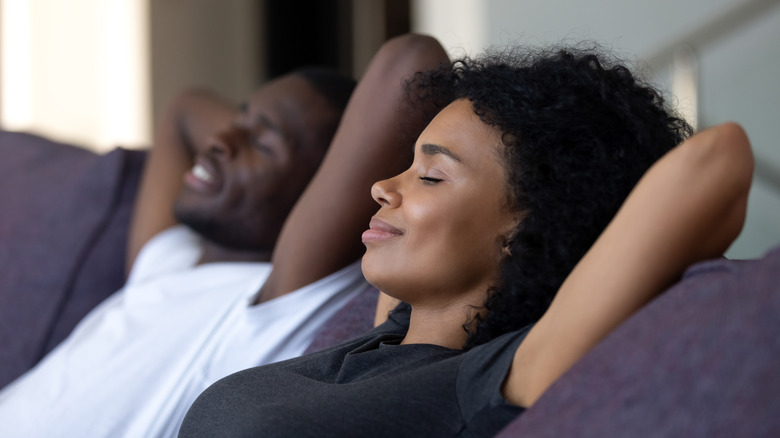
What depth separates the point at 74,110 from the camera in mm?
3445

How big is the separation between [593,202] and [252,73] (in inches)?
153

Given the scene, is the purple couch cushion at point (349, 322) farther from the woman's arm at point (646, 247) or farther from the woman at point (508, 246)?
the woman's arm at point (646, 247)

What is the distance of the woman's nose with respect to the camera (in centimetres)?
85

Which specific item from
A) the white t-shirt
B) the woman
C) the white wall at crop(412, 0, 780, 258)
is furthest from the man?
the white wall at crop(412, 0, 780, 258)

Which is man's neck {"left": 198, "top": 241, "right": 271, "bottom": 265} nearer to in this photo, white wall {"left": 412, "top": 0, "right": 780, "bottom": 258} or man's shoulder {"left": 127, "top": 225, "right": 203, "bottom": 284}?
man's shoulder {"left": 127, "top": 225, "right": 203, "bottom": 284}

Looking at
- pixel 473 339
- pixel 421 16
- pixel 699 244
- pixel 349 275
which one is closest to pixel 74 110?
pixel 421 16

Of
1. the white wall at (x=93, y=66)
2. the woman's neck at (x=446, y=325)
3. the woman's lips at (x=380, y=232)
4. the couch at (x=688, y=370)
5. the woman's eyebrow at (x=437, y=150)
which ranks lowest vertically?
the white wall at (x=93, y=66)

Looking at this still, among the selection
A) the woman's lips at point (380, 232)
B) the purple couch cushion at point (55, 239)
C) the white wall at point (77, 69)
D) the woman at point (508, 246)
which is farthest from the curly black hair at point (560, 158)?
the white wall at point (77, 69)

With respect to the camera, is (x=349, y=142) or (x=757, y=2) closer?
(x=349, y=142)

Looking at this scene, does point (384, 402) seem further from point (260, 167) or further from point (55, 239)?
point (55, 239)

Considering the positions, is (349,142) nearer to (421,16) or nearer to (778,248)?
(778,248)

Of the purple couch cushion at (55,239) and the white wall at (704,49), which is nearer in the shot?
the purple couch cushion at (55,239)

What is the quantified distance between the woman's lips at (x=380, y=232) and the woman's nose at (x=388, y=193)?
2 centimetres

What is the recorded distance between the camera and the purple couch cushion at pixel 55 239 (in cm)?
161
